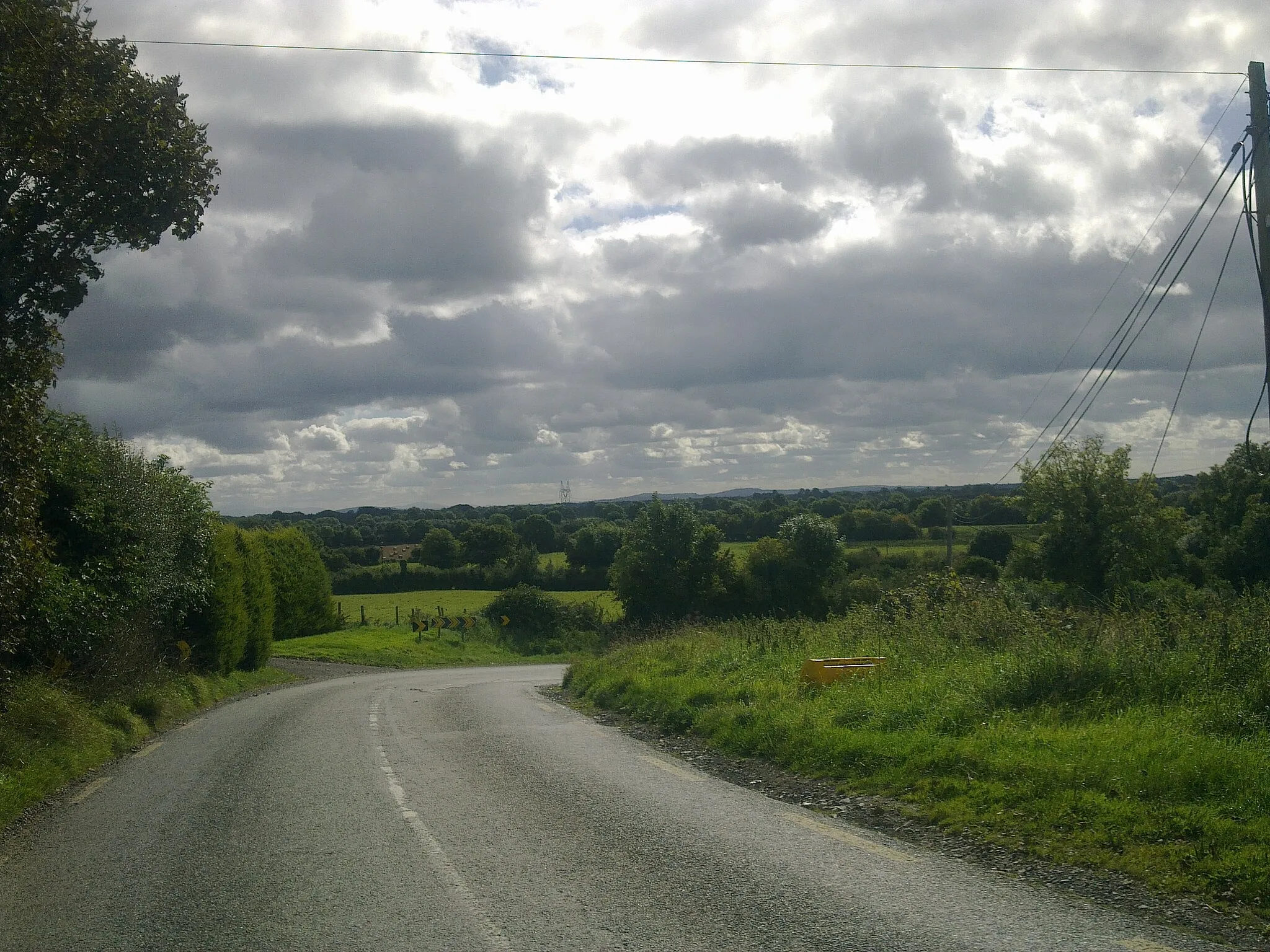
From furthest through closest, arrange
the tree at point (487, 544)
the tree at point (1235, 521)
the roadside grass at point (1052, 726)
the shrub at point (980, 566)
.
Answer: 1. the tree at point (487, 544)
2. the shrub at point (980, 566)
3. the tree at point (1235, 521)
4. the roadside grass at point (1052, 726)

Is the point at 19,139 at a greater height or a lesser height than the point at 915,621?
greater

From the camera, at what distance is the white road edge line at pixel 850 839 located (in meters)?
6.67

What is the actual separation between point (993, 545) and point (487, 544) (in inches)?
1807

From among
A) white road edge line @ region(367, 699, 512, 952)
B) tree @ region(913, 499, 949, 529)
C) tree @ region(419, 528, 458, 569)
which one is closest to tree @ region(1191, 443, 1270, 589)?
tree @ region(913, 499, 949, 529)

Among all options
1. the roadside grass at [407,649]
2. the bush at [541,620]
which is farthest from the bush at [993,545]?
the roadside grass at [407,649]

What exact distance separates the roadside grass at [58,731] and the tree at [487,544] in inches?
2824

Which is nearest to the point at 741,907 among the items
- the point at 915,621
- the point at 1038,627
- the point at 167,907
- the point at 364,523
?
the point at 167,907

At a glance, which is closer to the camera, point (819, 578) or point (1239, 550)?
point (1239, 550)

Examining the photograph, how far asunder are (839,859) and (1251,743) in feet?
12.3

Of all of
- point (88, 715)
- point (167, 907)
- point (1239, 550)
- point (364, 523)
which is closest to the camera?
point (167, 907)

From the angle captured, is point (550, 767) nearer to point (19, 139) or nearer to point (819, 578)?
point (19, 139)

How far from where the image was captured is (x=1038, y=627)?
12.7 m

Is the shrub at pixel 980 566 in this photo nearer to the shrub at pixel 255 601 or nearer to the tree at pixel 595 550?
the tree at pixel 595 550

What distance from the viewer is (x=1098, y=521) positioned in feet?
165
